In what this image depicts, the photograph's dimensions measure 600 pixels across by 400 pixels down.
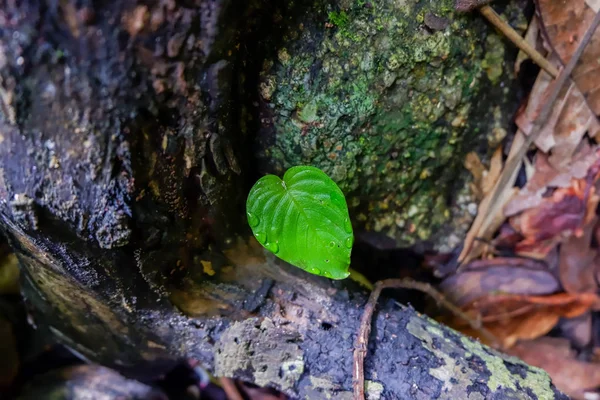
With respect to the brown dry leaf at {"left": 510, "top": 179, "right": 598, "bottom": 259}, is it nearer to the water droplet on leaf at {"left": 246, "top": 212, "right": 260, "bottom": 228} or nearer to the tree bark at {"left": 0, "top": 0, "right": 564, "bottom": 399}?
the tree bark at {"left": 0, "top": 0, "right": 564, "bottom": 399}

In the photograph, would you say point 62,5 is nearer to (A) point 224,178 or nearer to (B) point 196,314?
(A) point 224,178

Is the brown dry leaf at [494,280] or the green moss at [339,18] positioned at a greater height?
the green moss at [339,18]

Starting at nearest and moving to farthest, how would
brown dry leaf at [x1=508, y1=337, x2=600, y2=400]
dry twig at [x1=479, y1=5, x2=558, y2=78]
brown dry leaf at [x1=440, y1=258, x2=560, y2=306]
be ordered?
dry twig at [x1=479, y1=5, x2=558, y2=78] < brown dry leaf at [x1=440, y1=258, x2=560, y2=306] < brown dry leaf at [x1=508, y1=337, x2=600, y2=400]

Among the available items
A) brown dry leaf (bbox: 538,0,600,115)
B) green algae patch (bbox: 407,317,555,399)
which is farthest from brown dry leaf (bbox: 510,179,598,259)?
green algae patch (bbox: 407,317,555,399)

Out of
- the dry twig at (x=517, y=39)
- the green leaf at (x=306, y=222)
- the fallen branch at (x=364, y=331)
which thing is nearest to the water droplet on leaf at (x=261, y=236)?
the green leaf at (x=306, y=222)

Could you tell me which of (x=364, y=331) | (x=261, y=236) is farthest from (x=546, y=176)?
(x=261, y=236)

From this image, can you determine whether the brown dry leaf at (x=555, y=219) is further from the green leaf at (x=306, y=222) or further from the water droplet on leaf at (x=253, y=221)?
the water droplet on leaf at (x=253, y=221)

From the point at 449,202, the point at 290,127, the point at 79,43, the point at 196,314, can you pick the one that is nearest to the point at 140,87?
the point at 79,43
